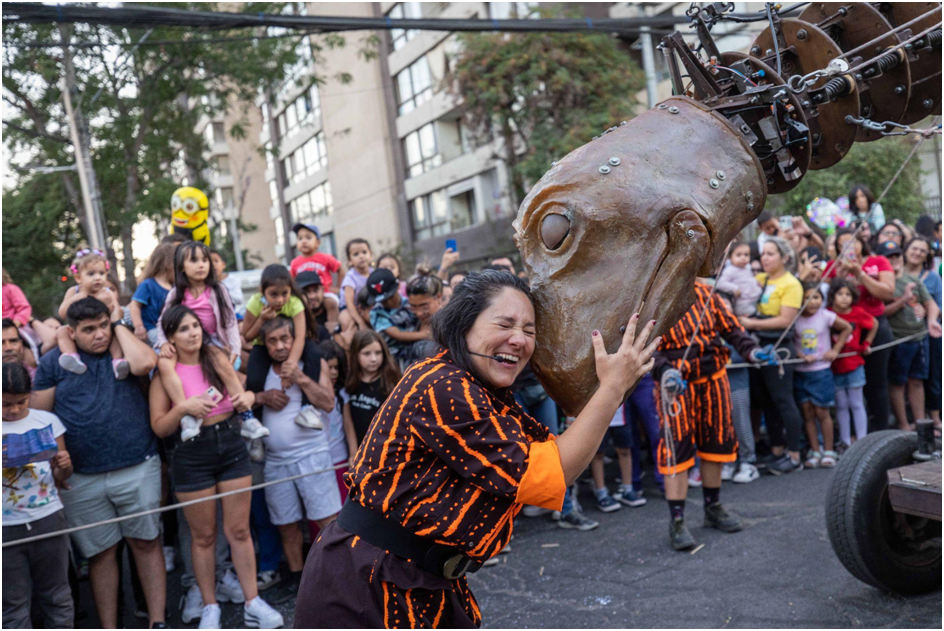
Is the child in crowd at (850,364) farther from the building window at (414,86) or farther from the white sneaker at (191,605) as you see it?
the building window at (414,86)

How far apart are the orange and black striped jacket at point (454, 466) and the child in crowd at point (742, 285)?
5738 millimetres

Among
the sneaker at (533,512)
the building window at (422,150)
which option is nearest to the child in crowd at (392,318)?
the sneaker at (533,512)

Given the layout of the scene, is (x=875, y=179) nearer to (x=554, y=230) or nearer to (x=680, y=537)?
(x=680, y=537)

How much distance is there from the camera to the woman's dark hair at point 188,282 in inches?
200

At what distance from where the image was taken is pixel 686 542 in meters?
5.43

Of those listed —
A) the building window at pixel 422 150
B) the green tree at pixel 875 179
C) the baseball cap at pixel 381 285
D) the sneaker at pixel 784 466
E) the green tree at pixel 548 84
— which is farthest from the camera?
the building window at pixel 422 150

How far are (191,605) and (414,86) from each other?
23.6 meters

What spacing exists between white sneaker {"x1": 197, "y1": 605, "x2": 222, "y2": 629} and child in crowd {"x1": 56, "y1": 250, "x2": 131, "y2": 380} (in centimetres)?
151

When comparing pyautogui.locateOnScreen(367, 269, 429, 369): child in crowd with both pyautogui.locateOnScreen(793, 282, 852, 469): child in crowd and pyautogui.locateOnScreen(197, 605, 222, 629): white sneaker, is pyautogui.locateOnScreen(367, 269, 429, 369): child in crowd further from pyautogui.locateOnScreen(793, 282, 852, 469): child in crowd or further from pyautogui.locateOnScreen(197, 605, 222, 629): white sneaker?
pyautogui.locateOnScreen(793, 282, 852, 469): child in crowd

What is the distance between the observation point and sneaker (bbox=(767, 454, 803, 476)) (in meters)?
7.23

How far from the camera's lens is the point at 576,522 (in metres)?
6.23

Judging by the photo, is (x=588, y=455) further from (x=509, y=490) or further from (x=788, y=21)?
(x=788, y=21)

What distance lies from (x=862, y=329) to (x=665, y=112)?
665 cm

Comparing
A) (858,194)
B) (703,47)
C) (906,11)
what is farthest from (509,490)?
(858,194)
